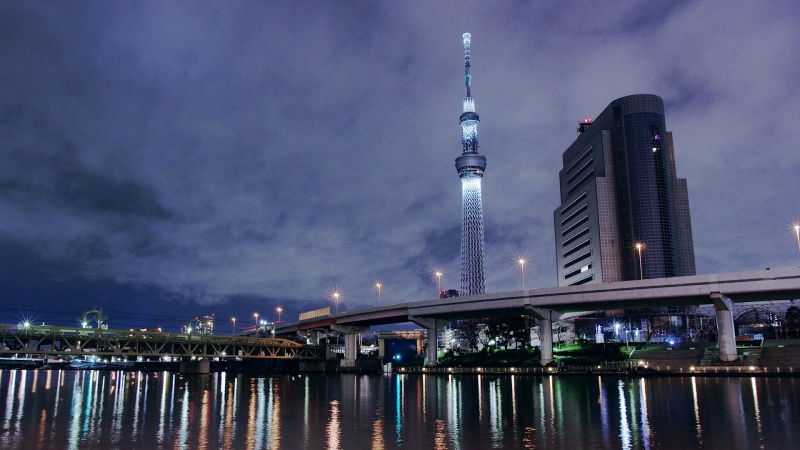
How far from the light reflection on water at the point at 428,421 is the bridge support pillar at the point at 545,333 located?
47.6 metres

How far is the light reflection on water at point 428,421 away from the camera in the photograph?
101 ft

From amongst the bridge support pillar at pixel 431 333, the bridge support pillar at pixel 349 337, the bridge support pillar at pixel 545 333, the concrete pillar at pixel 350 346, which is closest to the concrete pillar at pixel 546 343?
the bridge support pillar at pixel 545 333

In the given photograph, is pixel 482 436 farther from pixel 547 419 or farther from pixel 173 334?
pixel 173 334

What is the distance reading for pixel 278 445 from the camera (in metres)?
30.1

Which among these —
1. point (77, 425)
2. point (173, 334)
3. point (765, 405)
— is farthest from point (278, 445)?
point (173, 334)

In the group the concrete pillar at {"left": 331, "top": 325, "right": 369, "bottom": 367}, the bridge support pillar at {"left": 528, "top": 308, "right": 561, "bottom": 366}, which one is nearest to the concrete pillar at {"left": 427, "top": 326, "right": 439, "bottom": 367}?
the bridge support pillar at {"left": 528, "top": 308, "right": 561, "bottom": 366}

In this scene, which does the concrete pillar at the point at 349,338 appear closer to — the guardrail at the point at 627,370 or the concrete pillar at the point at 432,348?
the concrete pillar at the point at 432,348

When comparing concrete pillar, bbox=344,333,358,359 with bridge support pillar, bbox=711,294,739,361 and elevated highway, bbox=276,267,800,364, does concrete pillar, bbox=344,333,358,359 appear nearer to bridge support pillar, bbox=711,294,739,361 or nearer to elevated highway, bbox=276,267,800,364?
elevated highway, bbox=276,267,800,364

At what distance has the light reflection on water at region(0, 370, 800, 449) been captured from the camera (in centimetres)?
3078

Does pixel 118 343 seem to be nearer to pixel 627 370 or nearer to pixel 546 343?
pixel 546 343

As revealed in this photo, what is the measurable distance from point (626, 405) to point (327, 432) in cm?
2456

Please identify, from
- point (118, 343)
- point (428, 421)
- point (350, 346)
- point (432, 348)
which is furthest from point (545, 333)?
point (118, 343)

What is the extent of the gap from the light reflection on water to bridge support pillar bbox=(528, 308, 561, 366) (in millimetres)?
47614

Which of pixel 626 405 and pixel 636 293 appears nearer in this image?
pixel 626 405
